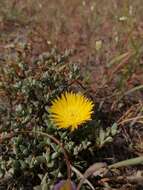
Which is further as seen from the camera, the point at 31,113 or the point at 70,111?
the point at 31,113

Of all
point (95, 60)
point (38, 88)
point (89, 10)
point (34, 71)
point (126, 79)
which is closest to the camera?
point (38, 88)

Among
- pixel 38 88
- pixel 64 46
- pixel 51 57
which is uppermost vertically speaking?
pixel 64 46

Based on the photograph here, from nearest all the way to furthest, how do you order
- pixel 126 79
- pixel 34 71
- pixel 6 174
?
pixel 6 174
pixel 34 71
pixel 126 79

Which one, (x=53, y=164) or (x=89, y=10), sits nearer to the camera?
(x=53, y=164)

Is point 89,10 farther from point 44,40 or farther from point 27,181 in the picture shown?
point 27,181

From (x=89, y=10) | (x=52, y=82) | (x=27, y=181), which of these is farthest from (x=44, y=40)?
(x=27, y=181)

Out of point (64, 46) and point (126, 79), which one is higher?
point (64, 46)

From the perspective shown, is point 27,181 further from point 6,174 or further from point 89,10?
point 89,10

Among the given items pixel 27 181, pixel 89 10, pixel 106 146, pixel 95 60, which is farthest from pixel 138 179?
pixel 89 10
